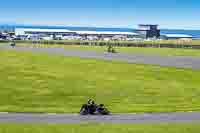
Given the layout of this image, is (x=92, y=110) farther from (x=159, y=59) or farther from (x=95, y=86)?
(x=159, y=59)

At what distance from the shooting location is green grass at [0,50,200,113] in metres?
37.3

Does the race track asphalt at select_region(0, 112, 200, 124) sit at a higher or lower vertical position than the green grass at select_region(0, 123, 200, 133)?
lower

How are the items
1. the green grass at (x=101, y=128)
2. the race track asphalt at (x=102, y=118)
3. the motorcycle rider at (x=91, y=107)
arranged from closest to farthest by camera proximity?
the green grass at (x=101, y=128) → the race track asphalt at (x=102, y=118) → the motorcycle rider at (x=91, y=107)

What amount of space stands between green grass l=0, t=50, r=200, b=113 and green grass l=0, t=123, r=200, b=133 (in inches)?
277

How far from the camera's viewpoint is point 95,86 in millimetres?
45844

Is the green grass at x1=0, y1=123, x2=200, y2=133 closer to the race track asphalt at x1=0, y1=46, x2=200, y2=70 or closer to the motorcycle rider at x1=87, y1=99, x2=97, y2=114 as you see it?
the motorcycle rider at x1=87, y1=99, x2=97, y2=114

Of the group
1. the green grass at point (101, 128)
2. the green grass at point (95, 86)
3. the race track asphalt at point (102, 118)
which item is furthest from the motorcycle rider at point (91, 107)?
the green grass at point (101, 128)

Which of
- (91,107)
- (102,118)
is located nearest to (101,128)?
(102,118)

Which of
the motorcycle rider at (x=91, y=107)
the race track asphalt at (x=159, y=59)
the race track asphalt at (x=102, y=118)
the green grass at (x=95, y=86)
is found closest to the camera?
the race track asphalt at (x=102, y=118)

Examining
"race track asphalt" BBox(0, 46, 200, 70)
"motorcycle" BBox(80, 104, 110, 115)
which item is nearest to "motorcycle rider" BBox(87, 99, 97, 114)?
"motorcycle" BBox(80, 104, 110, 115)

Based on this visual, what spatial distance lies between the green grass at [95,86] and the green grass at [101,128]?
A: 7.04m

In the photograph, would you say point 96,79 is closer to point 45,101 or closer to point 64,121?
point 45,101

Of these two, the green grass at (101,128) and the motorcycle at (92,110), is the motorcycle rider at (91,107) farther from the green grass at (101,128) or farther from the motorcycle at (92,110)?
the green grass at (101,128)

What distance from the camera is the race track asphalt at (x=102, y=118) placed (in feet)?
96.6
